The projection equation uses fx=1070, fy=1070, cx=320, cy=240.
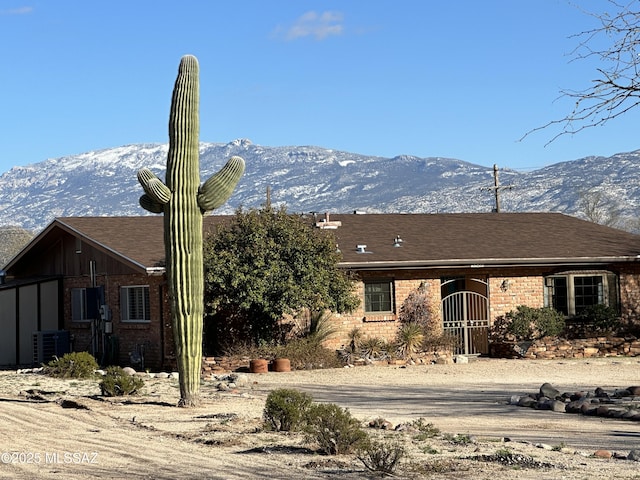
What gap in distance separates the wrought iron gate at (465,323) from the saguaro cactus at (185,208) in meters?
12.1

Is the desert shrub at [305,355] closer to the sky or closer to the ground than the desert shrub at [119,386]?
closer to the sky

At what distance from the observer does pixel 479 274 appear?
96.0ft

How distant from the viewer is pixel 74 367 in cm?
2442

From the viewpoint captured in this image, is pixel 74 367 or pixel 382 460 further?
pixel 74 367

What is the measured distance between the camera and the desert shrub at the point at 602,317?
2947 cm

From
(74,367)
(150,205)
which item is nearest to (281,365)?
(74,367)

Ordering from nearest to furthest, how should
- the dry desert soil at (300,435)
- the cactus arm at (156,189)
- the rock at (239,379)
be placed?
the dry desert soil at (300,435) → the cactus arm at (156,189) → the rock at (239,379)

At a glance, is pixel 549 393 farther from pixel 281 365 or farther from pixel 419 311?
pixel 419 311

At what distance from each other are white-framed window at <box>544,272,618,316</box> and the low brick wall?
125 cm

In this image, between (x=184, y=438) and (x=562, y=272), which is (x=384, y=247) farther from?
(x=184, y=438)

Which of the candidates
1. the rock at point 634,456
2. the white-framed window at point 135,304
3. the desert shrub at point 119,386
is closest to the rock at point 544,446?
the rock at point 634,456

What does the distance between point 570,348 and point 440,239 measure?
196 inches

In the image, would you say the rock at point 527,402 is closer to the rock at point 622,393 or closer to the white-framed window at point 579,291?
the rock at point 622,393

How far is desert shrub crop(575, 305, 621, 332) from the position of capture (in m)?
29.5
